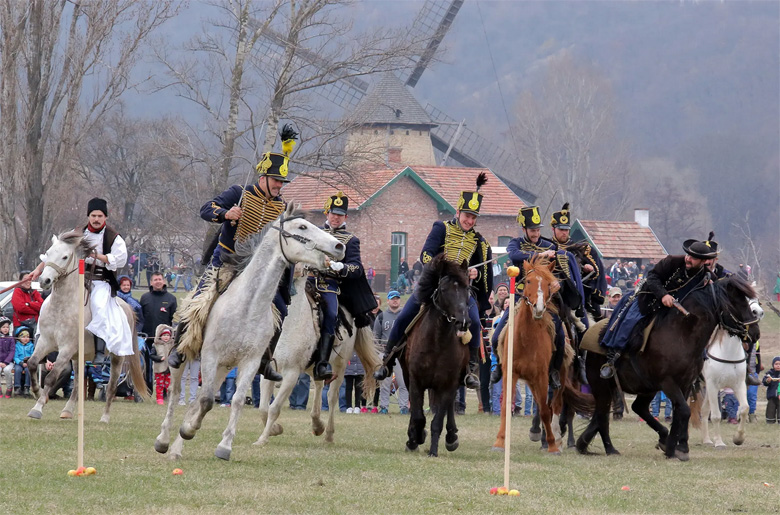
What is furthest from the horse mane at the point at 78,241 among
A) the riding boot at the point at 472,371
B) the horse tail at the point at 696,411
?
the horse tail at the point at 696,411

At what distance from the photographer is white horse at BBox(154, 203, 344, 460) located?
11.7 metres

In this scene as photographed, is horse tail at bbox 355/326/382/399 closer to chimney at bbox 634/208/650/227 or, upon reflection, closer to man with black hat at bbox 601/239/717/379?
man with black hat at bbox 601/239/717/379

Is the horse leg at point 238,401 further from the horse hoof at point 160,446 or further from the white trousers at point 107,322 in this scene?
the white trousers at point 107,322

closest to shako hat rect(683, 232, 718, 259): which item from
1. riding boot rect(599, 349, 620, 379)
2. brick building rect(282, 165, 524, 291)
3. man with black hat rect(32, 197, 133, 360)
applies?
riding boot rect(599, 349, 620, 379)

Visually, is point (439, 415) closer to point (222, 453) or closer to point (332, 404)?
point (332, 404)

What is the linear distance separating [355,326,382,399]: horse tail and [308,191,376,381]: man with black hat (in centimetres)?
28

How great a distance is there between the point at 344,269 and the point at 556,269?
2.78 m

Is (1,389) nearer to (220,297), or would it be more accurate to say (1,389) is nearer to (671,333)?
(220,297)

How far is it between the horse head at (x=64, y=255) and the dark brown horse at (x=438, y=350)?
4.31 meters

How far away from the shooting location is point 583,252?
54.6ft

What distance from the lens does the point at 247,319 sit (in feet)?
38.6

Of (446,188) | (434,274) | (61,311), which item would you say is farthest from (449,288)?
(446,188)

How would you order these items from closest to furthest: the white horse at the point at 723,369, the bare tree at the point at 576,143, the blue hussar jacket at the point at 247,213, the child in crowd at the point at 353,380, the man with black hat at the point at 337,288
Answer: the blue hussar jacket at the point at 247,213 → the man with black hat at the point at 337,288 → the white horse at the point at 723,369 → the child in crowd at the point at 353,380 → the bare tree at the point at 576,143

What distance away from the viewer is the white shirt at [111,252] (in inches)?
598
